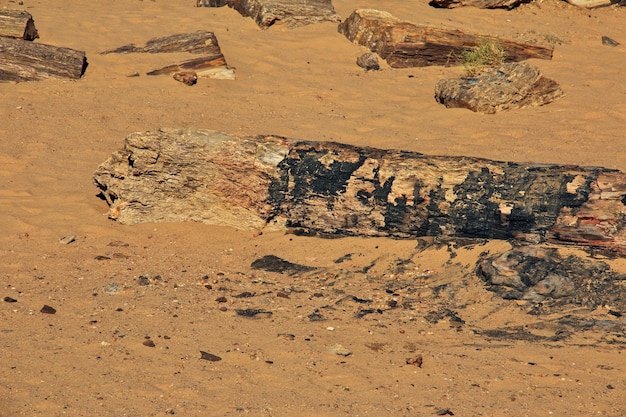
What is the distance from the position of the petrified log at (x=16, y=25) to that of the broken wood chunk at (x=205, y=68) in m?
1.68

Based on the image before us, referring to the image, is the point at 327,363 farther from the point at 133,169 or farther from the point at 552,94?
the point at 552,94

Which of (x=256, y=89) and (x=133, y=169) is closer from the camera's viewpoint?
(x=133, y=169)

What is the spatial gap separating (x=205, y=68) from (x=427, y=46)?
2853 millimetres

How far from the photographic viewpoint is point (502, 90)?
30.5 feet

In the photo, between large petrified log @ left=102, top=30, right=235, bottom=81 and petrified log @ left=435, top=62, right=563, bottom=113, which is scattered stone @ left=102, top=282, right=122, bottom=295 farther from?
petrified log @ left=435, top=62, right=563, bottom=113

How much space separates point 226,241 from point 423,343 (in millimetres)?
1988

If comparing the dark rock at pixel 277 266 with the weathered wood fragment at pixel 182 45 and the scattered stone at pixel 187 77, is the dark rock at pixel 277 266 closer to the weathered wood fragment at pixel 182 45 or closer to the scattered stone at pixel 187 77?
the scattered stone at pixel 187 77

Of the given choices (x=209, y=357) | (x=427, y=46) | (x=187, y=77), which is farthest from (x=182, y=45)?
(x=209, y=357)

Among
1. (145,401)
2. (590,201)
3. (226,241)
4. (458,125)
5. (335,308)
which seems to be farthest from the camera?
(458,125)

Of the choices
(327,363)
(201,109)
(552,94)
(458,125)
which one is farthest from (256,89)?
(327,363)

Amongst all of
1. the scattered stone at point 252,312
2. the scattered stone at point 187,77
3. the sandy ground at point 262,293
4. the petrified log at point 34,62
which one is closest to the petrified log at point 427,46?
the sandy ground at point 262,293

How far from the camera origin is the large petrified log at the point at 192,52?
9.90 metres

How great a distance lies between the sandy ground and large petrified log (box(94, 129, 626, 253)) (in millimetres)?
149

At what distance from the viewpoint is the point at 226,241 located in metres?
6.15
